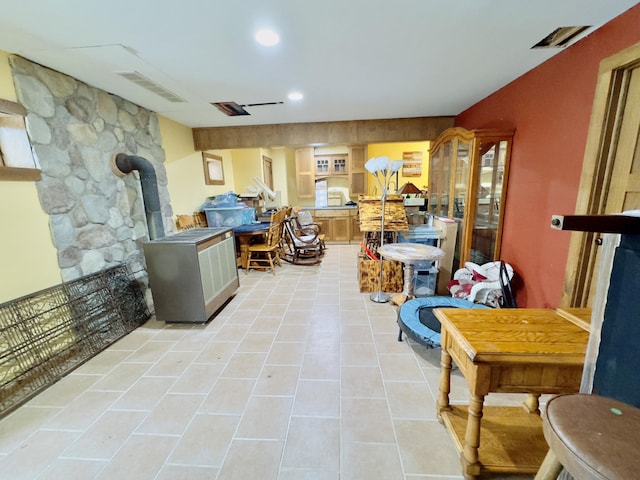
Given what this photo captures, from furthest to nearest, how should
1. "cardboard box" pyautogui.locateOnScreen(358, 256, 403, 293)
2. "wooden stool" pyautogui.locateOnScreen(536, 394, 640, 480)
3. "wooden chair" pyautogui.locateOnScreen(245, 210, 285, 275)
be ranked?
"wooden chair" pyautogui.locateOnScreen(245, 210, 285, 275) → "cardboard box" pyautogui.locateOnScreen(358, 256, 403, 293) → "wooden stool" pyautogui.locateOnScreen(536, 394, 640, 480)

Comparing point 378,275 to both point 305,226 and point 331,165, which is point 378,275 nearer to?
point 305,226

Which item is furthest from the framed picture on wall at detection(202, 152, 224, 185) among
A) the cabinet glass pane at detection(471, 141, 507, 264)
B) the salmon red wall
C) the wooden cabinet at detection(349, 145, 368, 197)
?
the salmon red wall

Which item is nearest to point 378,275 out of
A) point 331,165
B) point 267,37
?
point 267,37

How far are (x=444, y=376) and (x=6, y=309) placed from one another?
115 inches

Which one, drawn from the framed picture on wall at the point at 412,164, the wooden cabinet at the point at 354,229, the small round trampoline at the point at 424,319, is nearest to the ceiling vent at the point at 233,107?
the small round trampoline at the point at 424,319

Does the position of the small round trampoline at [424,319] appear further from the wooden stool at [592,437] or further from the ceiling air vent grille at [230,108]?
the ceiling air vent grille at [230,108]

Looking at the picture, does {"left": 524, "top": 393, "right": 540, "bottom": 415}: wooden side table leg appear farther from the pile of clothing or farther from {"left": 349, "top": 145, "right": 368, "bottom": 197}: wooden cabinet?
{"left": 349, "top": 145, "right": 368, "bottom": 197}: wooden cabinet

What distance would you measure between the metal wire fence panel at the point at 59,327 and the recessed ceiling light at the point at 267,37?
248 cm

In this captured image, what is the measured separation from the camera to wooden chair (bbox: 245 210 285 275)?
4.15 meters

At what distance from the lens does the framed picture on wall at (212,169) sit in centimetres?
451

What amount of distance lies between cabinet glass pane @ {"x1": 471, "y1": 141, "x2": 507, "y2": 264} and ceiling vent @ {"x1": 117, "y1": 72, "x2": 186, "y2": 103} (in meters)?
3.33

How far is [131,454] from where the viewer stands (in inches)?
54.9

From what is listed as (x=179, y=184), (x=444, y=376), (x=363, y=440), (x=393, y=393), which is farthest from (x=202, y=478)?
(x=179, y=184)

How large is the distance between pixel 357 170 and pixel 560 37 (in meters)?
4.39
